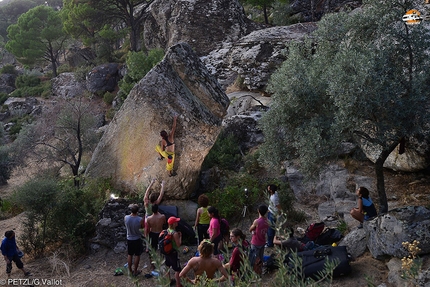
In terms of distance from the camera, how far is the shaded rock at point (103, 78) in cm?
3166

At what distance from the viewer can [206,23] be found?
882 inches

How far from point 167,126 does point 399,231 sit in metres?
6.48

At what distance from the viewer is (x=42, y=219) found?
963 centimetres

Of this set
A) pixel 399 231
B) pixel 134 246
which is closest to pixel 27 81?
pixel 134 246

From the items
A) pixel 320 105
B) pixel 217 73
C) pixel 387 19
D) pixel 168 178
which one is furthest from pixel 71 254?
pixel 217 73

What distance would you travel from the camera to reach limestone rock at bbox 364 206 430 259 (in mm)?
6387

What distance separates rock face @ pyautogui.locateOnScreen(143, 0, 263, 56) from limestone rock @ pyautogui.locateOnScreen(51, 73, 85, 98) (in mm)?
13045

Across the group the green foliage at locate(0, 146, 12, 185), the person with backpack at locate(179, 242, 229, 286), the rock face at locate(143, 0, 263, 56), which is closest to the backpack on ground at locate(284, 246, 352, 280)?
the person with backpack at locate(179, 242, 229, 286)

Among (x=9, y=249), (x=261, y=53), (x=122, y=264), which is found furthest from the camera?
(x=261, y=53)

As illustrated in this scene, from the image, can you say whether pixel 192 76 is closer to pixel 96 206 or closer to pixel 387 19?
pixel 96 206

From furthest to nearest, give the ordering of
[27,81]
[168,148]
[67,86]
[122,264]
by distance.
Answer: [27,81], [67,86], [168,148], [122,264]

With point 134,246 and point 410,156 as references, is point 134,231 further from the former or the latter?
point 410,156

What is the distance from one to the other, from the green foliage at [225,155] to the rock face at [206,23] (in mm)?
9068

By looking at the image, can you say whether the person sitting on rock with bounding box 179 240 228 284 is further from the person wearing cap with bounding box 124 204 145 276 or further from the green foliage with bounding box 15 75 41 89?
the green foliage with bounding box 15 75 41 89
